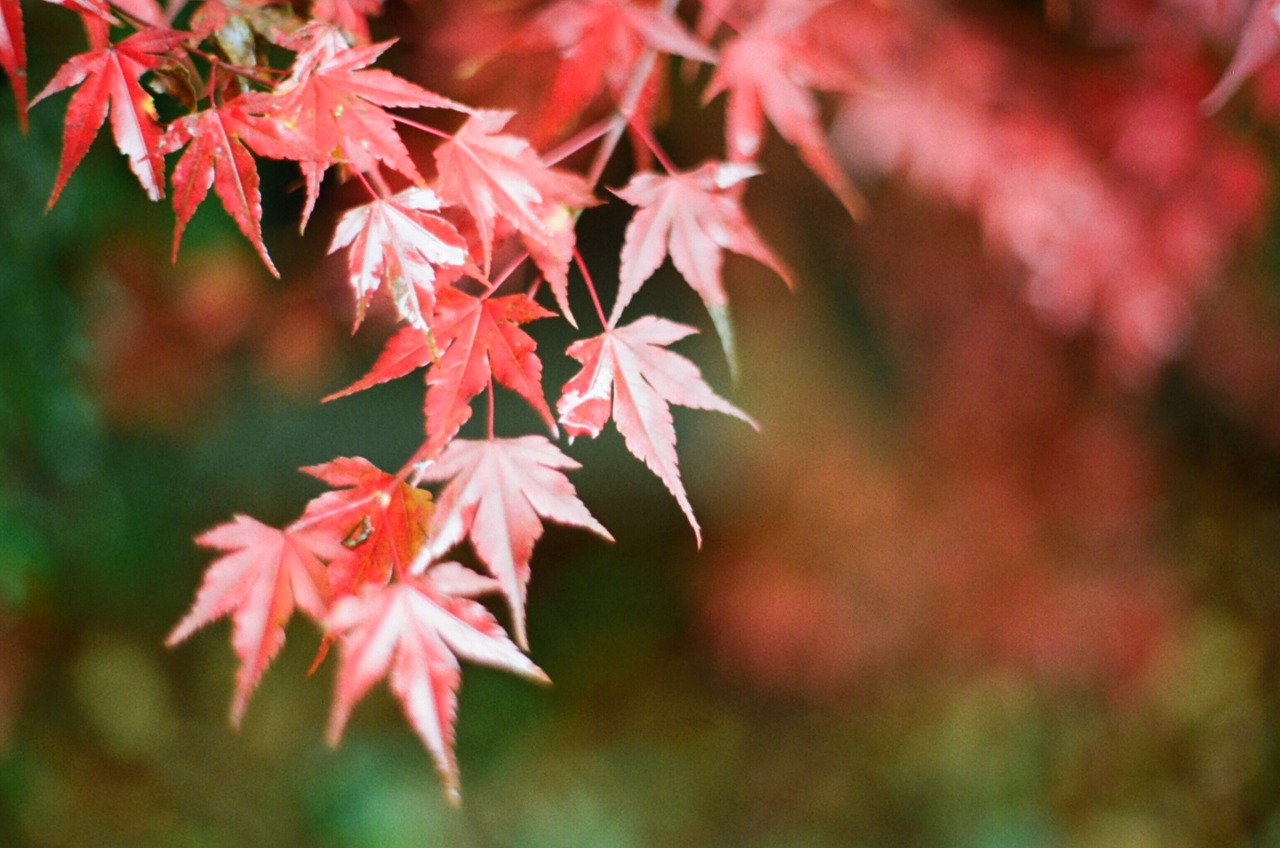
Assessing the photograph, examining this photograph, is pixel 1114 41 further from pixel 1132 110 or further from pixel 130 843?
pixel 130 843

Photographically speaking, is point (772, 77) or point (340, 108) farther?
point (772, 77)

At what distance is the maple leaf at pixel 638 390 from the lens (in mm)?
678

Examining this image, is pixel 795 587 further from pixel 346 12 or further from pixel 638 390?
pixel 346 12

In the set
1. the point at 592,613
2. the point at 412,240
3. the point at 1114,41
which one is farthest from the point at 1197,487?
the point at 412,240

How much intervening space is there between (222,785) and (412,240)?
7.22 feet

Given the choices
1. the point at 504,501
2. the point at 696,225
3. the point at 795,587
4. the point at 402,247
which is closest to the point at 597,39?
the point at 696,225

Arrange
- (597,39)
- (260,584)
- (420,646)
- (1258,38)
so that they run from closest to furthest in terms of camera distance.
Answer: (420,646), (260,584), (1258,38), (597,39)

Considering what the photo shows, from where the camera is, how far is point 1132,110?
5.29 ft

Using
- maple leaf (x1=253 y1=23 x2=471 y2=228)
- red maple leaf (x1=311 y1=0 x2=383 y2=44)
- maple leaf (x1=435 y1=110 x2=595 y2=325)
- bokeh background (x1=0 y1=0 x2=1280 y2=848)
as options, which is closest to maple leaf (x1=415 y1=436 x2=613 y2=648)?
maple leaf (x1=435 y1=110 x2=595 y2=325)

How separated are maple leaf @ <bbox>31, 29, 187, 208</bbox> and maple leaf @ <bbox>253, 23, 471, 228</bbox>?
10 cm

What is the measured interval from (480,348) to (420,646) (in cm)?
26

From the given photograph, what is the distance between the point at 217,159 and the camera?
26.7 inches

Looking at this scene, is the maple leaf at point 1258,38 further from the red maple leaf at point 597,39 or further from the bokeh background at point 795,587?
the bokeh background at point 795,587

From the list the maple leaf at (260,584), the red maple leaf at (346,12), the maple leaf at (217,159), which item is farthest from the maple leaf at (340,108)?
the maple leaf at (260,584)
